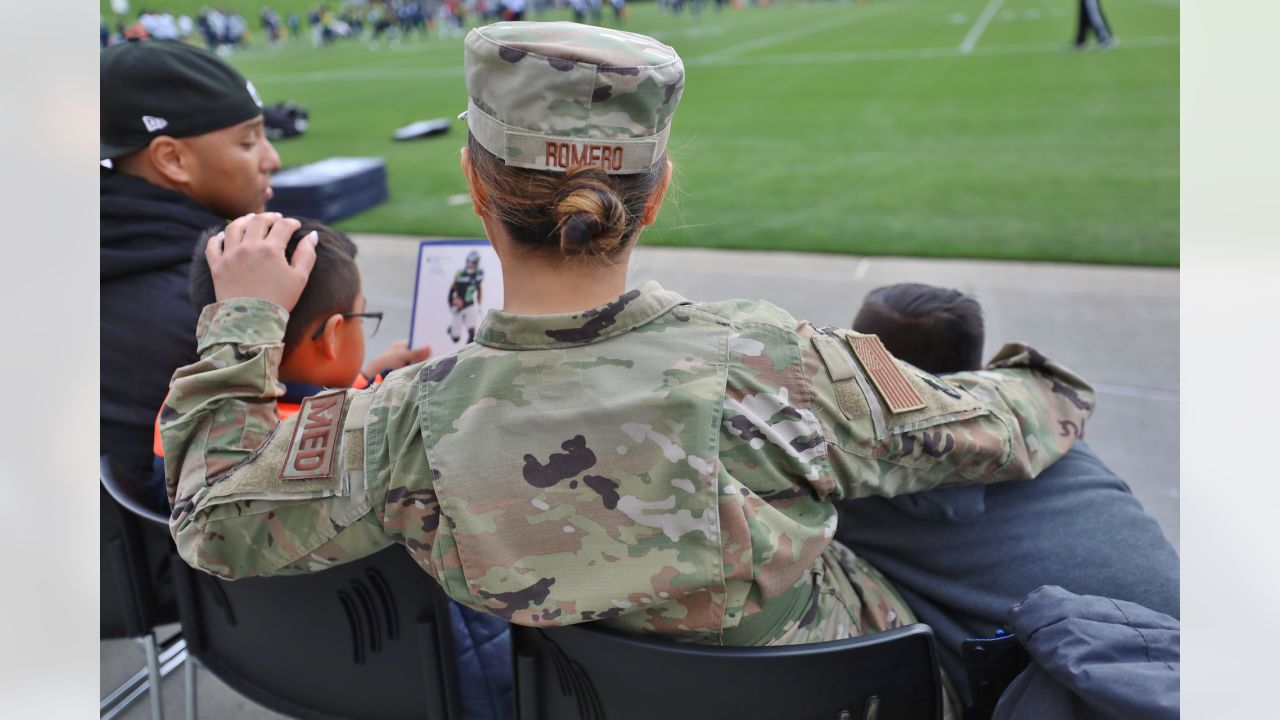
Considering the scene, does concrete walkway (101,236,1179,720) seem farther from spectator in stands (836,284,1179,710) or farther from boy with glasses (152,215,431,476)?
spectator in stands (836,284,1179,710)

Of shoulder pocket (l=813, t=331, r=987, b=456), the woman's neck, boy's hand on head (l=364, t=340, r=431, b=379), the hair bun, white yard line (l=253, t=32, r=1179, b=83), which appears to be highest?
white yard line (l=253, t=32, r=1179, b=83)

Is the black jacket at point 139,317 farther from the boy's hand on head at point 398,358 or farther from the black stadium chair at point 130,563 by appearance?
the boy's hand on head at point 398,358

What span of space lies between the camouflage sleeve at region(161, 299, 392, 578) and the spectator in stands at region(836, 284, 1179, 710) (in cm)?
91

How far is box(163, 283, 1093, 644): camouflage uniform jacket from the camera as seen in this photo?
1278 millimetres

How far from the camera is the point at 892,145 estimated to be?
1012 cm

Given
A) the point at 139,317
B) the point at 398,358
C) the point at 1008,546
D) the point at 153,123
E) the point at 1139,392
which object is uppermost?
the point at 153,123

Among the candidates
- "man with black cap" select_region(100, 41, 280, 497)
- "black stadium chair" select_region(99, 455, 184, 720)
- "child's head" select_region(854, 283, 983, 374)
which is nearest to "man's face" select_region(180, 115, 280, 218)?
"man with black cap" select_region(100, 41, 280, 497)

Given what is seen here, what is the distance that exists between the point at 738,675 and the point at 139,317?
1613mm

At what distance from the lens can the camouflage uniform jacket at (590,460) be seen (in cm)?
128

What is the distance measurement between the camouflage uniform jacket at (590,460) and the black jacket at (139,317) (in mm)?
739

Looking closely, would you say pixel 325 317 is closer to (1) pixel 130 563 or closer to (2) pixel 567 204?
(1) pixel 130 563

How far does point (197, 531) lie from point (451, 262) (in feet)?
3.22

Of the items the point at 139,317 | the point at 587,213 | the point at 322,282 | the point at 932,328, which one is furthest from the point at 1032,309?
the point at 587,213
